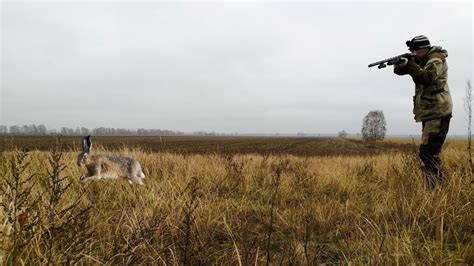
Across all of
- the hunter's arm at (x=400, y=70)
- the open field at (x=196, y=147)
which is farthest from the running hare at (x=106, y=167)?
the hunter's arm at (x=400, y=70)

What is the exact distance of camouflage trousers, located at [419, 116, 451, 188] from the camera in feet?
12.4

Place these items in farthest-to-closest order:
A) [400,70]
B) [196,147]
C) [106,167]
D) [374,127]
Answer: [374,127] → [196,147] → [106,167] → [400,70]

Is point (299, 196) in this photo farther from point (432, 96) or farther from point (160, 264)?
point (160, 264)

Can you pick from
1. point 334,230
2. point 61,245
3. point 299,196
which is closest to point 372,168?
point 299,196

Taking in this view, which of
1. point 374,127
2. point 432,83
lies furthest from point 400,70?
point 374,127

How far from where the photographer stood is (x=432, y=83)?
3.76m

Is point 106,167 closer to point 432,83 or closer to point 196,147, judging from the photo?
point 432,83

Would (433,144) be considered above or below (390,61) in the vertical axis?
below

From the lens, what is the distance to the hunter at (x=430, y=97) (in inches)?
145

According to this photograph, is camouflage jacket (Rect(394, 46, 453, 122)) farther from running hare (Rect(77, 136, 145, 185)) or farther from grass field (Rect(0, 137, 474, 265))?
running hare (Rect(77, 136, 145, 185))

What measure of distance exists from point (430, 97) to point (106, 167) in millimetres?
4568

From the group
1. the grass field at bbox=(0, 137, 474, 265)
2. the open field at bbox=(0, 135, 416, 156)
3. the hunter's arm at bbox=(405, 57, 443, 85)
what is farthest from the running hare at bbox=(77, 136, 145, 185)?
the hunter's arm at bbox=(405, 57, 443, 85)

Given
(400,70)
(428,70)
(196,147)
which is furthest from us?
(196,147)

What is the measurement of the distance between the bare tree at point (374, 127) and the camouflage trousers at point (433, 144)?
72145mm
